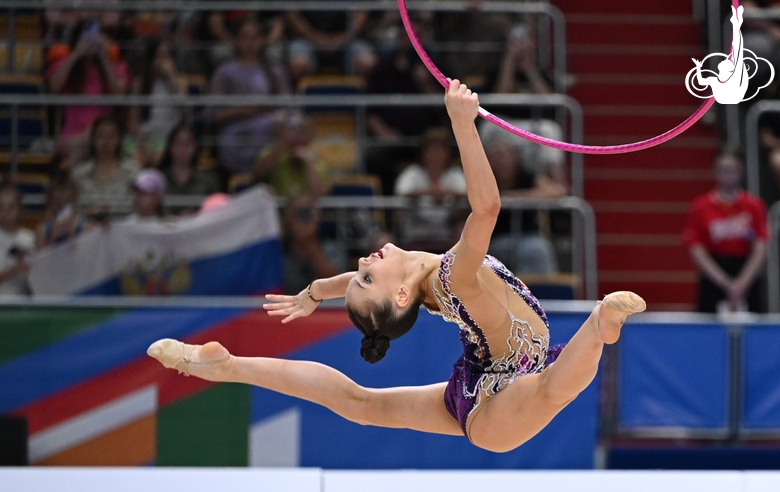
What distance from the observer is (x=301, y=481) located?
4066mm

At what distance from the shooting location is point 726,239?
666 cm

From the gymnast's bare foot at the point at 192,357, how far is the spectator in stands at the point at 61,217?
2757mm

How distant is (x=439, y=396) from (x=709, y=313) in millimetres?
3340

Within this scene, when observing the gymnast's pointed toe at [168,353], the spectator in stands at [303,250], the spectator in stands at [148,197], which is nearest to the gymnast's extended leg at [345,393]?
the gymnast's pointed toe at [168,353]

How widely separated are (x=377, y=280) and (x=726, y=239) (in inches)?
152

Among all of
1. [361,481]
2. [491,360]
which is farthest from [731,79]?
[361,481]

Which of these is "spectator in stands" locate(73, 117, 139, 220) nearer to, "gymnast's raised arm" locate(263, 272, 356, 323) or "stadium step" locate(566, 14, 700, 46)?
"gymnast's raised arm" locate(263, 272, 356, 323)

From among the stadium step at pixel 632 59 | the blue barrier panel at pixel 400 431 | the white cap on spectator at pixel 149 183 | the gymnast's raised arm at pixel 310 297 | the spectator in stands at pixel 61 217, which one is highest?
the stadium step at pixel 632 59

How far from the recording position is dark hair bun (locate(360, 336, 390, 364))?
3416 millimetres

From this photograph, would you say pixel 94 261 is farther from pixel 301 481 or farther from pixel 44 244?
pixel 301 481

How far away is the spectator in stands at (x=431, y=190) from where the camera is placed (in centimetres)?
662

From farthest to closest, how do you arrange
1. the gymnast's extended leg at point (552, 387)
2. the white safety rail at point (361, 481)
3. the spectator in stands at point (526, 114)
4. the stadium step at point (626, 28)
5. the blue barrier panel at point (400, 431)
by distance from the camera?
the stadium step at point (626, 28) → the spectator in stands at point (526, 114) → the blue barrier panel at point (400, 431) → the white safety rail at point (361, 481) → the gymnast's extended leg at point (552, 387)

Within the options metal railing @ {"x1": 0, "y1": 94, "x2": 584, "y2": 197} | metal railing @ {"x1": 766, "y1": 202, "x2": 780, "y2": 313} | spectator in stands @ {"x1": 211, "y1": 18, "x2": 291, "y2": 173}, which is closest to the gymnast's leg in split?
metal railing @ {"x1": 0, "y1": 94, "x2": 584, "y2": 197}

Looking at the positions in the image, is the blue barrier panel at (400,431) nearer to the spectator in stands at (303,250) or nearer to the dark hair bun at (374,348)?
the spectator in stands at (303,250)
